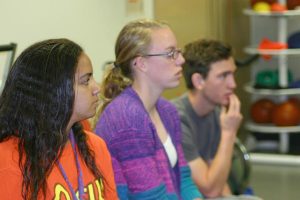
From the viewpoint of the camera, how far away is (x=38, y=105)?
156 centimetres

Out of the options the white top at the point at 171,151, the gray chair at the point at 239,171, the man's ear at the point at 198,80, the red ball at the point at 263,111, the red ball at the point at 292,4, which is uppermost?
the red ball at the point at 292,4

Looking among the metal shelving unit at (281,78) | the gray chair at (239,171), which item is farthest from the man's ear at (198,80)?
the metal shelving unit at (281,78)

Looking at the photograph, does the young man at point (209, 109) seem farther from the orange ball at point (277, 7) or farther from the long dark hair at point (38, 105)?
the orange ball at point (277, 7)

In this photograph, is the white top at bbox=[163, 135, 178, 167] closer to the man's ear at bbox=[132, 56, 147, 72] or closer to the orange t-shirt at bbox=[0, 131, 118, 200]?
the man's ear at bbox=[132, 56, 147, 72]

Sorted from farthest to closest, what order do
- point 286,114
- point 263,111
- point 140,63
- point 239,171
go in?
point 263,111
point 286,114
point 239,171
point 140,63

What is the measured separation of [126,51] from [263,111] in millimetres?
3657

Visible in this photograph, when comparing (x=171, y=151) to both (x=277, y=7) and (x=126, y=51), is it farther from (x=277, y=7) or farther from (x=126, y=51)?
(x=277, y=7)

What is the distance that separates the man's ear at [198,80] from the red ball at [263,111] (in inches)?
114

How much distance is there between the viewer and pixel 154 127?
85.8 inches

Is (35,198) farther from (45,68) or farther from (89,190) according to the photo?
(45,68)

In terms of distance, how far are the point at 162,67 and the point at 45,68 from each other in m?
0.75

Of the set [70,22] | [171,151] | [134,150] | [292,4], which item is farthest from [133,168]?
[292,4]

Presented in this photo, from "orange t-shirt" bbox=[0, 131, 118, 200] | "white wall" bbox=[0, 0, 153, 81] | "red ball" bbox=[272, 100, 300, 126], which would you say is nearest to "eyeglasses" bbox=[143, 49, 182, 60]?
"orange t-shirt" bbox=[0, 131, 118, 200]

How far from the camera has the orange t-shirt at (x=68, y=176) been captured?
1.52 m
